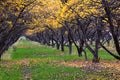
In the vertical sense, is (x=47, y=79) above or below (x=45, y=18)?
below

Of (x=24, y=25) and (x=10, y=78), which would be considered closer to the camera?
(x=10, y=78)

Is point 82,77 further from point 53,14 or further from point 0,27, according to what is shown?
point 53,14

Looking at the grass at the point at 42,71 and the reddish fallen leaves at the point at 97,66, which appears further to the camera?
the reddish fallen leaves at the point at 97,66

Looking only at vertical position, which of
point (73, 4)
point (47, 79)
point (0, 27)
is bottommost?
point (47, 79)

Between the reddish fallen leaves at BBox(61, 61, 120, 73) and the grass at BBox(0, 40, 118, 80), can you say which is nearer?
the grass at BBox(0, 40, 118, 80)

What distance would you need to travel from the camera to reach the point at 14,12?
30016mm

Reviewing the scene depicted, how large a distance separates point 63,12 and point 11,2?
11.2m

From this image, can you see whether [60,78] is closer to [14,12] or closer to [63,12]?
[14,12]

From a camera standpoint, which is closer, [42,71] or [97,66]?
[42,71]

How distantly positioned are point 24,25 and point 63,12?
651cm

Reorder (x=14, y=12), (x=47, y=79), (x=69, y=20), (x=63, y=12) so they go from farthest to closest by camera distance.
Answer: (x=69, y=20)
(x=63, y=12)
(x=14, y=12)
(x=47, y=79)

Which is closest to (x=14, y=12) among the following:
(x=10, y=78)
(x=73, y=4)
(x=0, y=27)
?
(x=0, y=27)

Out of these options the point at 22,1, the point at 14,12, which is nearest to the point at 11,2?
the point at 22,1

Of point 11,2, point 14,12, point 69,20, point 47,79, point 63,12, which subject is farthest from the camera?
point 69,20
